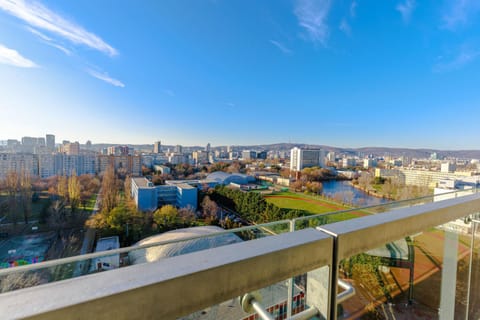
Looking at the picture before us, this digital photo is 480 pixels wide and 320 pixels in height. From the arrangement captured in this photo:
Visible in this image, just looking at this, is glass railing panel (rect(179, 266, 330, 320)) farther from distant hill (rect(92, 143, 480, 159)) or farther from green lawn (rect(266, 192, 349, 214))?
distant hill (rect(92, 143, 480, 159))

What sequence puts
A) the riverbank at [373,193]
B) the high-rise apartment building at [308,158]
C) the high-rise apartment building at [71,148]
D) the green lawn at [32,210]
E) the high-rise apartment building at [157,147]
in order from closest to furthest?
the green lawn at [32,210] < the riverbank at [373,193] < the high-rise apartment building at [71,148] < the high-rise apartment building at [308,158] < the high-rise apartment building at [157,147]

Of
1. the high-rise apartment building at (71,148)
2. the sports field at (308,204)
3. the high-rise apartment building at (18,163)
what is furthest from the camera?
the high-rise apartment building at (71,148)

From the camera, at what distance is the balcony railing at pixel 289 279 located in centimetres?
24

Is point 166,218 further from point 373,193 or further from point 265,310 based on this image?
point 373,193

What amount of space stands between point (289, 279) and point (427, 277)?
944mm

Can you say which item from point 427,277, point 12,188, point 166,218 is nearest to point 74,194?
point 12,188

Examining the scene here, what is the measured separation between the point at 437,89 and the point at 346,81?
12.3 ft

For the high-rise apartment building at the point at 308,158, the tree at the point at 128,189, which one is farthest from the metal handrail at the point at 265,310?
the high-rise apartment building at the point at 308,158

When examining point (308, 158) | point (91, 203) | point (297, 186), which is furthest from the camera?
point (308, 158)

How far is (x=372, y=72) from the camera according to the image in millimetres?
9125

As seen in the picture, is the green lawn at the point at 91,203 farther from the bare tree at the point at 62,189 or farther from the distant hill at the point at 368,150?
the distant hill at the point at 368,150

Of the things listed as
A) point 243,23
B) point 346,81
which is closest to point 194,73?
point 243,23

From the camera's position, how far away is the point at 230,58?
9523 millimetres

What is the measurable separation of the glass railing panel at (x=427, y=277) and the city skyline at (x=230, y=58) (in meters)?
4.74
